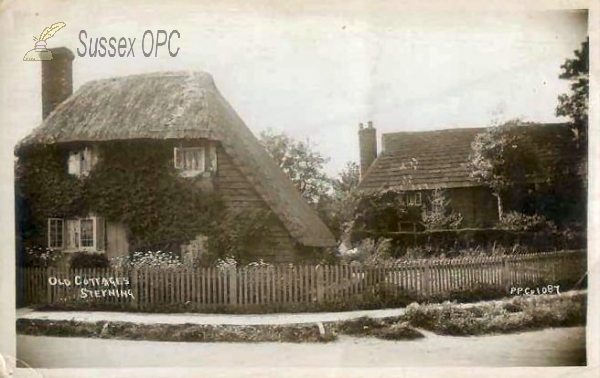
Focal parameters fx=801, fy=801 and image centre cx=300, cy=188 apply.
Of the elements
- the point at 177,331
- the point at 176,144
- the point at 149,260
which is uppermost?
the point at 176,144

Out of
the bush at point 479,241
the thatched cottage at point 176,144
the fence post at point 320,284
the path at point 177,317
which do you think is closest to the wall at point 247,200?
the thatched cottage at point 176,144

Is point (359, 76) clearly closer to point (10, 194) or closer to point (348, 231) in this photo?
point (348, 231)

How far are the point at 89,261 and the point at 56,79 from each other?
0.88 meters

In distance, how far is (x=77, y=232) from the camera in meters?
3.79

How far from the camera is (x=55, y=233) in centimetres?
380

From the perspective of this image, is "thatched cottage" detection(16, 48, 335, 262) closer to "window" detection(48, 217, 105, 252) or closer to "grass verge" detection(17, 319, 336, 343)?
"window" detection(48, 217, 105, 252)

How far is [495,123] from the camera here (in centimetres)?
386

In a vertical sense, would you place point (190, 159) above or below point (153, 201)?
above

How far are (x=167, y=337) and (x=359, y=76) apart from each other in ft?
5.06

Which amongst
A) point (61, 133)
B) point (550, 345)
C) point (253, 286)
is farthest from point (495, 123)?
point (61, 133)

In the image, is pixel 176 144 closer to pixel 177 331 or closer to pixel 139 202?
pixel 139 202

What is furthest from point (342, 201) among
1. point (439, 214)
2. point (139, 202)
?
point (139, 202)

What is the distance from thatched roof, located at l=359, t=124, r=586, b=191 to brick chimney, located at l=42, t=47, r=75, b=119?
1483mm

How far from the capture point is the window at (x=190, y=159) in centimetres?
382
